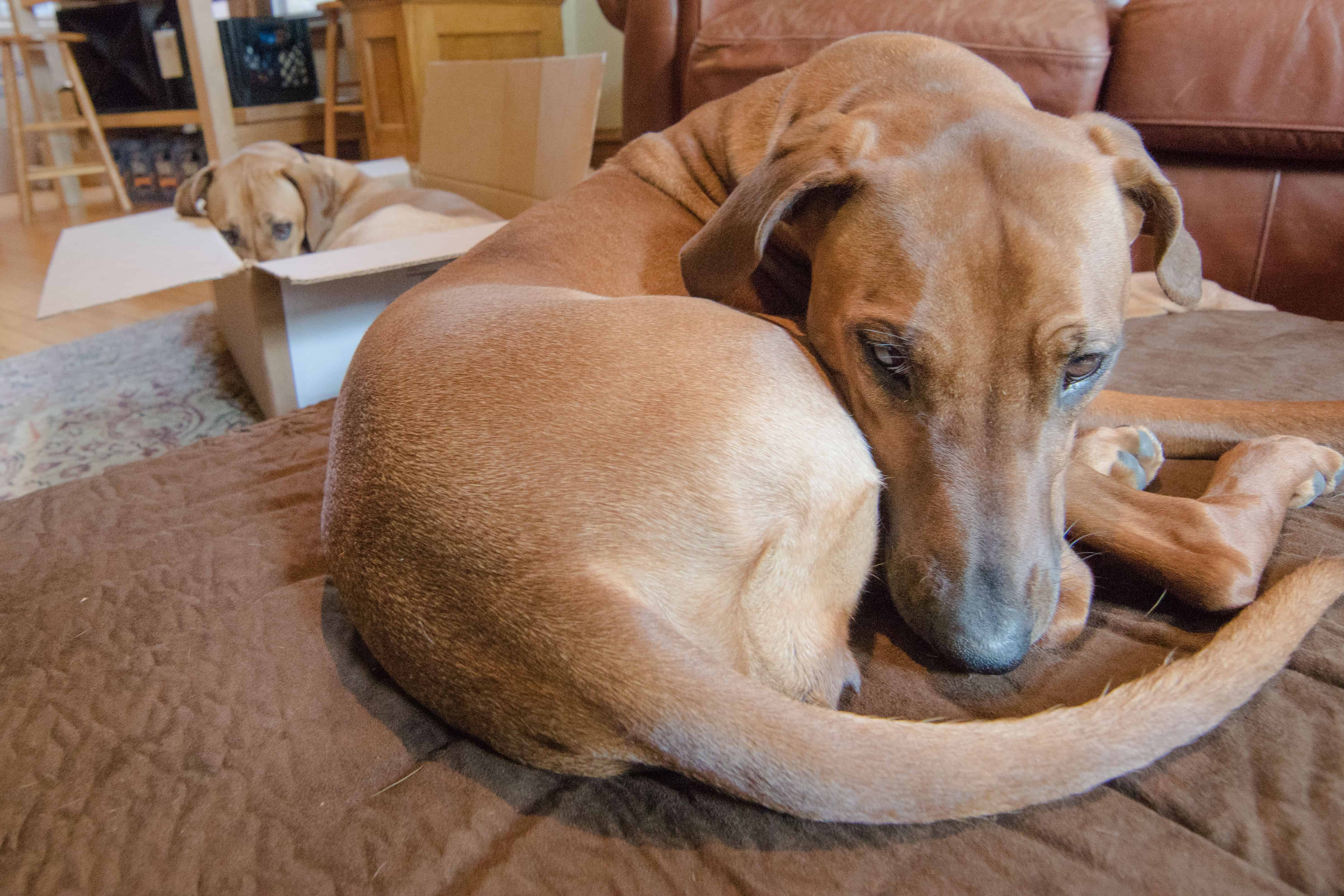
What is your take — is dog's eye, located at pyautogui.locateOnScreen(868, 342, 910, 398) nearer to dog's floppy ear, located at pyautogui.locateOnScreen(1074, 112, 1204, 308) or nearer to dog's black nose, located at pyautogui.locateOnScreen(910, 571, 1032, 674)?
dog's black nose, located at pyautogui.locateOnScreen(910, 571, 1032, 674)

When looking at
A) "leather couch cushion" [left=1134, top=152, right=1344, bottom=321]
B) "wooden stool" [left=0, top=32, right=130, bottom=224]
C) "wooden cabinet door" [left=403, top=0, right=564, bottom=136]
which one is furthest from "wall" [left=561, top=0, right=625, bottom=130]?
"wooden stool" [left=0, top=32, right=130, bottom=224]

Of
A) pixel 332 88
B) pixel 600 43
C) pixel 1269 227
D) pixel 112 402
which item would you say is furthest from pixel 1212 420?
pixel 332 88

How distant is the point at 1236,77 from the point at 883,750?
2.71 m

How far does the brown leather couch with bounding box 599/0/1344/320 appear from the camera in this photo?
251 cm

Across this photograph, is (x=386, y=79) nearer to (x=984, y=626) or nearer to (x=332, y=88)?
(x=332, y=88)

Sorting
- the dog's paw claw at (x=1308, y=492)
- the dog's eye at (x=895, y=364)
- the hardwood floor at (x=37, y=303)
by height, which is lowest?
the hardwood floor at (x=37, y=303)

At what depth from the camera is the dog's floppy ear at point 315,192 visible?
4051 mm

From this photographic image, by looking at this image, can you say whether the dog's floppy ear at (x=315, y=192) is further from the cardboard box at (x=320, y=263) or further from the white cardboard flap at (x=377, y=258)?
the white cardboard flap at (x=377, y=258)

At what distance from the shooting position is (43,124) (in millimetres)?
7223

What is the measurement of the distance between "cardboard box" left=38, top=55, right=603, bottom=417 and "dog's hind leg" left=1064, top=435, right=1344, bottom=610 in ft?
5.89

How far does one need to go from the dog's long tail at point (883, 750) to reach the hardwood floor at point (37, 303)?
3123mm

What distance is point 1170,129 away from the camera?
2678 mm

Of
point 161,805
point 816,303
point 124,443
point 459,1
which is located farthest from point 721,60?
point 459,1

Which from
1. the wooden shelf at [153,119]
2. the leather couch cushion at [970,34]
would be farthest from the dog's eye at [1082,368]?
the wooden shelf at [153,119]
